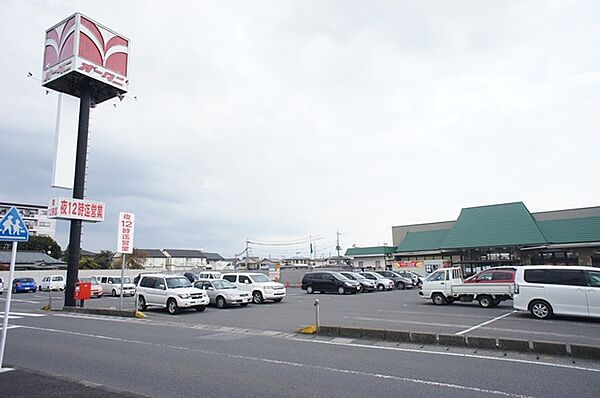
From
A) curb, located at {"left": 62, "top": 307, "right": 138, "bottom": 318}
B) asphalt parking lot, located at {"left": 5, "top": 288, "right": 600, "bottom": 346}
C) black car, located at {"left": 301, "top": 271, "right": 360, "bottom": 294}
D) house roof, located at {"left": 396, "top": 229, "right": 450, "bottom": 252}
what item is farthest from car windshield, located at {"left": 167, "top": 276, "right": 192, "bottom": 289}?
house roof, located at {"left": 396, "top": 229, "right": 450, "bottom": 252}

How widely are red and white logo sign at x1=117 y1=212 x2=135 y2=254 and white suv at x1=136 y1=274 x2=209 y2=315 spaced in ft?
5.24

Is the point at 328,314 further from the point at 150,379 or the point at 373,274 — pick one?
the point at 373,274

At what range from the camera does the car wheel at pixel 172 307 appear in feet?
56.3

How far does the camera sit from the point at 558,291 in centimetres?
1352

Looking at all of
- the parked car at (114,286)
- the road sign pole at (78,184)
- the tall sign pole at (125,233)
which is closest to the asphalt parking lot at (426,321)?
the tall sign pole at (125,233)

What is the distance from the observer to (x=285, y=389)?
20.2 ft

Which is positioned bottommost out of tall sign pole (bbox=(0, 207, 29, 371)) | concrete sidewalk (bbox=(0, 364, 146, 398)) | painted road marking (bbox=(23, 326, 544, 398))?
painted road marking (bbox=(23, 326, 544, 398))

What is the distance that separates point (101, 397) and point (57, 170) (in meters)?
16.9

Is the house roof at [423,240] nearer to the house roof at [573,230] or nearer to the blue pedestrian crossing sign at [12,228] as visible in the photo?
the house roof at [573,230]

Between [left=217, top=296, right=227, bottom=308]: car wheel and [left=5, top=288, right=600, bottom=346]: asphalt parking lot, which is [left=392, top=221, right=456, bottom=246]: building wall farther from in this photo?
[left=217, top=296, right=227, bottom=308]: car wheel

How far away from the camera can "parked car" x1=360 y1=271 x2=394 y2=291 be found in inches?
1257

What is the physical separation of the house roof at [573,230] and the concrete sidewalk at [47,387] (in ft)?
131

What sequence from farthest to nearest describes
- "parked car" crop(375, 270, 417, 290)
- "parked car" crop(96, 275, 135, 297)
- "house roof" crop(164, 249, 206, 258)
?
"house roof" crop(164, 249, 206, 258) < "parked car" crop(375, 270, 417, 290) < "parked car" crop(96, 275, 135, 297)

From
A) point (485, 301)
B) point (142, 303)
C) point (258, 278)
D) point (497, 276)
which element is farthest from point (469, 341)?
point (142, 303)
